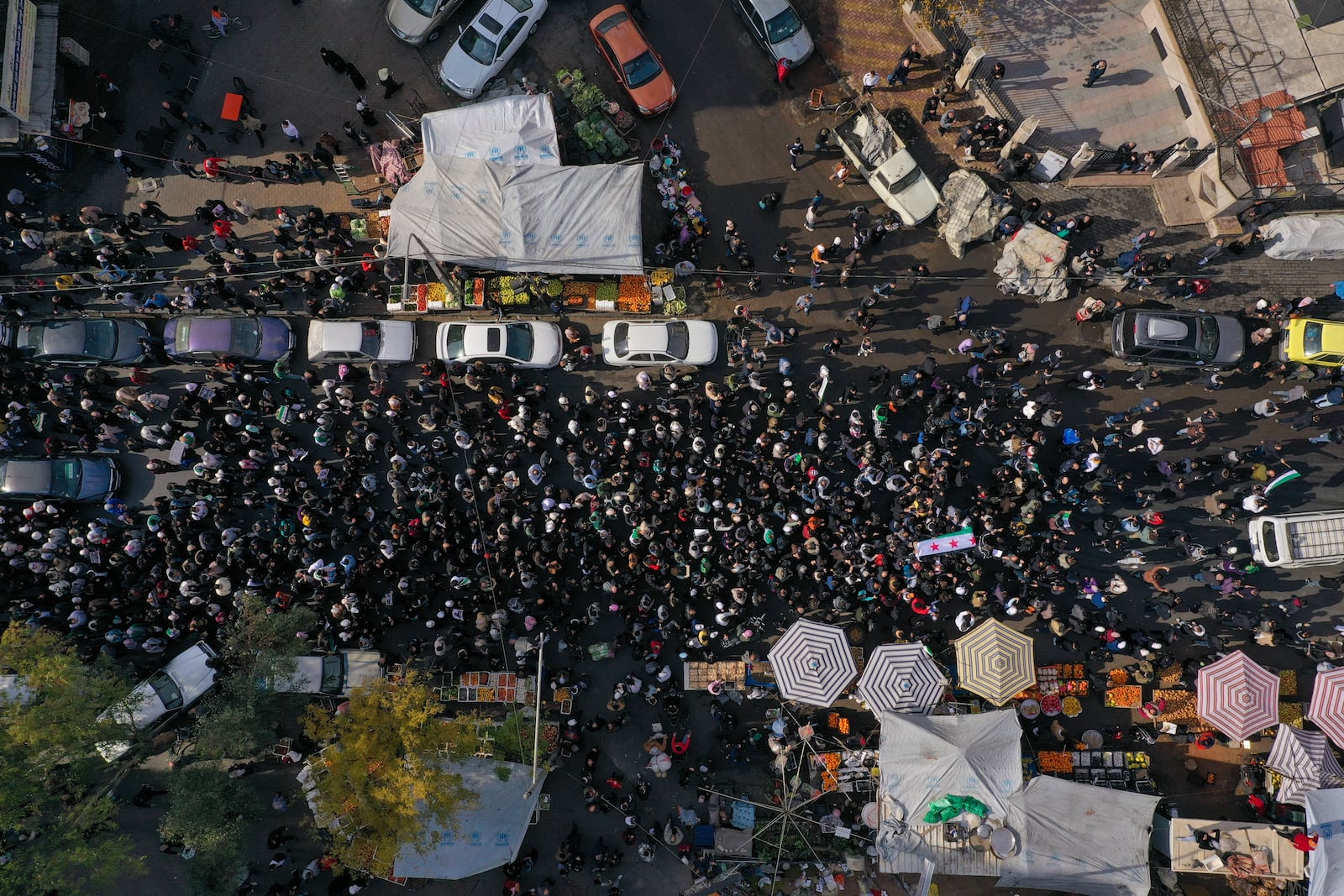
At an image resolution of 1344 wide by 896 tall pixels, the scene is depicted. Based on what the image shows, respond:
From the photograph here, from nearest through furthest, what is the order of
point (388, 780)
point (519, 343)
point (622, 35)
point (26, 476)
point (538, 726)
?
point (538, 726), point (388, 780), point (26, 476), point (519, 343), point (622, 35)

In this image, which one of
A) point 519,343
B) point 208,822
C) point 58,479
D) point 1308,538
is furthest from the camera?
point 519,343

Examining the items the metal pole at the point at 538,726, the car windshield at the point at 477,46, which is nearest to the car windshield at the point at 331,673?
the metal pole at the point at 538,726

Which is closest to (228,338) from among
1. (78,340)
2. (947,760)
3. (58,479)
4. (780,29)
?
(78,340)

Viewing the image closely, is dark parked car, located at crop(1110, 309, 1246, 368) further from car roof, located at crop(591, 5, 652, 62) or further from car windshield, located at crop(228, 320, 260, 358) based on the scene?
car windshield, located at crop(228, 320, 260, 358)

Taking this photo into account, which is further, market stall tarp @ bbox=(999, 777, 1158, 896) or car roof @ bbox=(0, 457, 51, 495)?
car roof @ bbox=(0, 457, 51, 495)

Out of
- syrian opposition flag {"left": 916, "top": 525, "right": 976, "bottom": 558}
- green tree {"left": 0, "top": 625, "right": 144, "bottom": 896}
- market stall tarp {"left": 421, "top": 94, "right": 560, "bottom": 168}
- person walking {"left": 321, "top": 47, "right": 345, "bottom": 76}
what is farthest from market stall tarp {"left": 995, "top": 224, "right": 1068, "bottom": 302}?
green tree {"left": 0, "top": 625, "right": 144, "bottom": 896}

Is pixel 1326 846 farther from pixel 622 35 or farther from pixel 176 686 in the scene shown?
pixel 176 686
